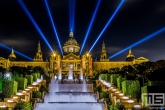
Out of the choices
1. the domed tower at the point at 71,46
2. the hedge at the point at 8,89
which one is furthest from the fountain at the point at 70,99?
the domed tower at the point at 71,46

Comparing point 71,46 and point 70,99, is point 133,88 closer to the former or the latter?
point 70,99

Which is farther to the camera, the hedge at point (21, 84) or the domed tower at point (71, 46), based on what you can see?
the domed tower at point (71, 46)

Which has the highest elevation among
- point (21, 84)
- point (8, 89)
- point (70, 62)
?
point (70, 62)

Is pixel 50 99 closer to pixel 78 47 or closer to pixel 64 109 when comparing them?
pixel 64 109

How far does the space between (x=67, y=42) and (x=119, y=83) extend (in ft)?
317

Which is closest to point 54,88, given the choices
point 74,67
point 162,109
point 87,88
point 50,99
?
point 87,88

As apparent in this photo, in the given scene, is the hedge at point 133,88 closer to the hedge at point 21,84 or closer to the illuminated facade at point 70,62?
the hedge at point 21,84

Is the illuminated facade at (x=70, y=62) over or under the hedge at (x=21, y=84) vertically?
over

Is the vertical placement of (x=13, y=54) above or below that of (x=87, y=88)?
above

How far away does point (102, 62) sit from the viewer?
396 ft

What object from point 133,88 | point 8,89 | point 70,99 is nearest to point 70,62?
point 70,99

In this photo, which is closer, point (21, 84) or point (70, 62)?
point (21, 84)

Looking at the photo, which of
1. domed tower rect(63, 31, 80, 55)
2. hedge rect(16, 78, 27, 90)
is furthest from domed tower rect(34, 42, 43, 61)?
hedge rect(16, 78, 27, 90)

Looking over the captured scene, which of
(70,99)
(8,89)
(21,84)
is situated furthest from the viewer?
(21,84)
